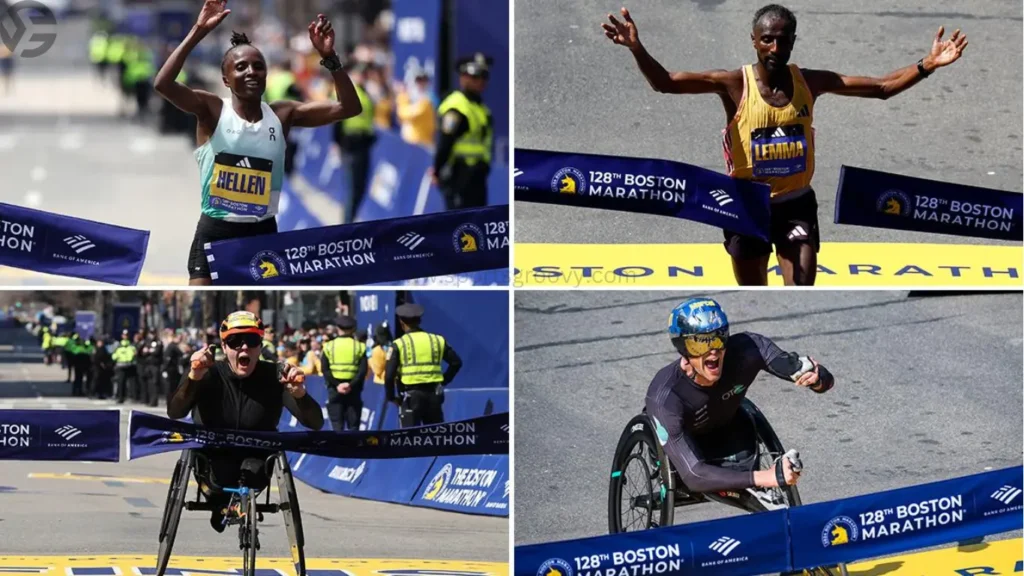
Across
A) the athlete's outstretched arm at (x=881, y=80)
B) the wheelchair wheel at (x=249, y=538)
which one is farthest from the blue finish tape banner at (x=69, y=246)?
the athlete's outstretched arm at (x=881, y=80)

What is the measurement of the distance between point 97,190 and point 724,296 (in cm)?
1652

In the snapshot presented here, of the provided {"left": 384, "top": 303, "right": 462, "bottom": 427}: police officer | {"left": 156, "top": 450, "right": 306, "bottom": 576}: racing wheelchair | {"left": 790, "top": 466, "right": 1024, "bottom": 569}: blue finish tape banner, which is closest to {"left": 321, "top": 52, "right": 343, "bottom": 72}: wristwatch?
{"left": 156, "top": 450, "right": 306, "bottom": 576}: racing wheelchair

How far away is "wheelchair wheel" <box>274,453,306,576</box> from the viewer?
844 centimetres

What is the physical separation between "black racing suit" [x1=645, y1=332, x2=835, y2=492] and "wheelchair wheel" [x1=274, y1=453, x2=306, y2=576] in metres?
1.92

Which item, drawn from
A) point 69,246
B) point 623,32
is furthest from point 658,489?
point 69,246

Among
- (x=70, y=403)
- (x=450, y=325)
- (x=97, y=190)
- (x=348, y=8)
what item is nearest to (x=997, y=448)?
(x=450, y=325)

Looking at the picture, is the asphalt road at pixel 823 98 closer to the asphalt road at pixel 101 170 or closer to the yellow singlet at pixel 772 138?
the asphalt road at pixel 101 170

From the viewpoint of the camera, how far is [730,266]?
40.9ft

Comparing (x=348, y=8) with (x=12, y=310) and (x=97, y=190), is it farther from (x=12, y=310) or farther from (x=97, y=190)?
(x=12, y=310)

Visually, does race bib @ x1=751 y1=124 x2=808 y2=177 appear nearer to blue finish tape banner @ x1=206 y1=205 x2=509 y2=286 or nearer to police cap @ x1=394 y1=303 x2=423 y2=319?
blue finish tape banner @ x1=206 y1=205 x2=509 y2=286

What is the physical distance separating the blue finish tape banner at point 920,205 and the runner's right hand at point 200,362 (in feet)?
12.4

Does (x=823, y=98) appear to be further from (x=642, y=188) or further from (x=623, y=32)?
(x=623, y=32)

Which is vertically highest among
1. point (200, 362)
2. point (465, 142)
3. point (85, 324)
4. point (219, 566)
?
point (465, 142)

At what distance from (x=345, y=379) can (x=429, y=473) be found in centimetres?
239
